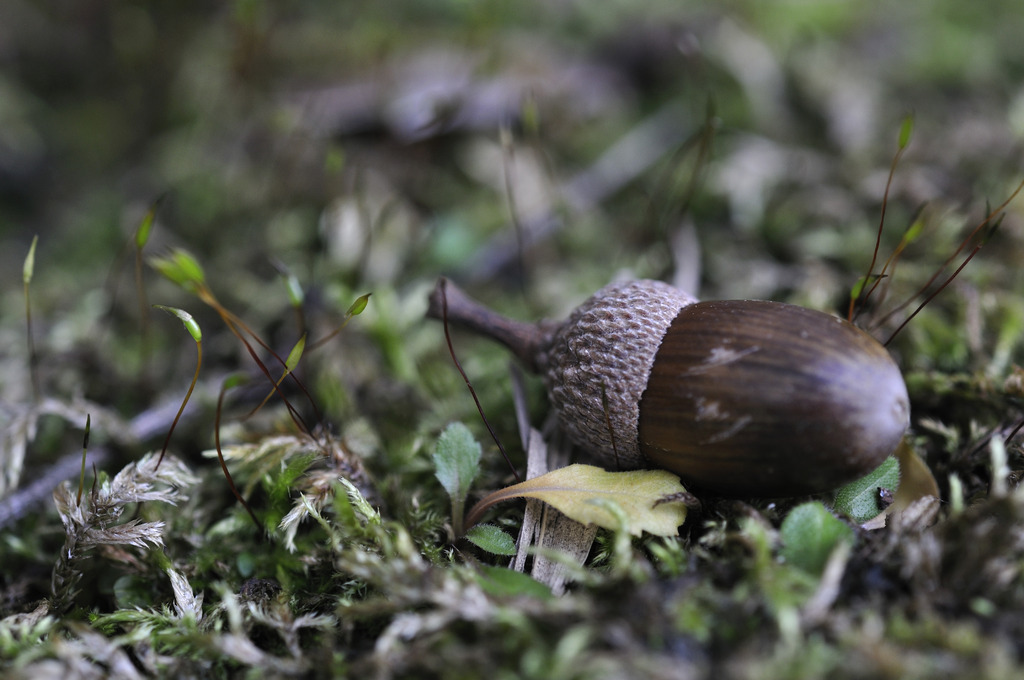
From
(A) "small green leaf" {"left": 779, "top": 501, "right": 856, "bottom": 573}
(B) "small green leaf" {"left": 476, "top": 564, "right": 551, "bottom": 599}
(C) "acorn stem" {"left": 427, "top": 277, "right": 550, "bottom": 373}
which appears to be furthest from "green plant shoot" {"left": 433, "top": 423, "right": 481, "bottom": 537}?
(A) "small green leaf" {"left": 779, "top": 501, "right": 856, "bottom": 573}

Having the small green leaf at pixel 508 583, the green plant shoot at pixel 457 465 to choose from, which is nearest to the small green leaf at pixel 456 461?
the green plant shoot at pixel 457 465

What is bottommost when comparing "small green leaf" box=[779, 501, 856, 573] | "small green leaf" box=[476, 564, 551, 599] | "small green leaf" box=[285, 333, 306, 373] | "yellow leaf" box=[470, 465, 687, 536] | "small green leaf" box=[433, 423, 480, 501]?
"small green leaf" box=[476, 564, 551, 599]

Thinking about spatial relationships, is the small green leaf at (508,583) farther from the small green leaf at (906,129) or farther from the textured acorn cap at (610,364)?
the small green leaf at (906,129)

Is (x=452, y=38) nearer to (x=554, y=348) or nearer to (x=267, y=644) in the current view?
(x=554, y=348)

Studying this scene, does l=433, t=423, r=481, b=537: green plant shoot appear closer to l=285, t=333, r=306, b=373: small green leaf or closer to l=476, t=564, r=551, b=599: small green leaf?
l=476, t=564, r=551, b=599: small green leaf

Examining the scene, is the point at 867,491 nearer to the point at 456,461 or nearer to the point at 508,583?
the point at 508,583

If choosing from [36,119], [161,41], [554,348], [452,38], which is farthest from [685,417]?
[36,119]
